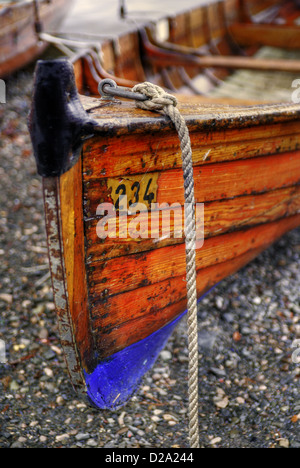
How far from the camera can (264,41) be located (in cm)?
529

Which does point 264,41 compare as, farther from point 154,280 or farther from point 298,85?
point 154,280

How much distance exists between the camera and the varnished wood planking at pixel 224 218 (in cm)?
187

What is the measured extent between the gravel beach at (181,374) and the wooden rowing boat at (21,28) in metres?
2.63

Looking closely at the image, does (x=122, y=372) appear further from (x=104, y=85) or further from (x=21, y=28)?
(x=21, y=28)

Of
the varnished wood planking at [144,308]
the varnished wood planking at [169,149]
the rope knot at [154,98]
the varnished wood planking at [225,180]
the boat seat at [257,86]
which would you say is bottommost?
the varnished wood planking at [144,308]

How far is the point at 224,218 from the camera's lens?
2.31 meters

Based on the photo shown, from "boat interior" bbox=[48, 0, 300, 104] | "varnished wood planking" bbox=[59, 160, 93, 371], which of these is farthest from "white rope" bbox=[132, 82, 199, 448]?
"boat interior" bbox=[48, 0, 300, 104]

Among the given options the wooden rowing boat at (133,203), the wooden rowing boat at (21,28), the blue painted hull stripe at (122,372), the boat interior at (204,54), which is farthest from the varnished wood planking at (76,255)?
the wooden rowing boat at (21,28)

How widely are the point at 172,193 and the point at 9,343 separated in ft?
5.15

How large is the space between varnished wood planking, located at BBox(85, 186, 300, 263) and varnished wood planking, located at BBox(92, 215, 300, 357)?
0.11m

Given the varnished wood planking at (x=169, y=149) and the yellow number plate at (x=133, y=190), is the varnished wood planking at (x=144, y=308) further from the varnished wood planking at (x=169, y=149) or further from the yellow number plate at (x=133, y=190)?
the varnished wood planking at (x=169, y=149)

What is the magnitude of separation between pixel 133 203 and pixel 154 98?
1.41 ft

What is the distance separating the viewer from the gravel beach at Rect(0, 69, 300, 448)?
2289 millimetres
